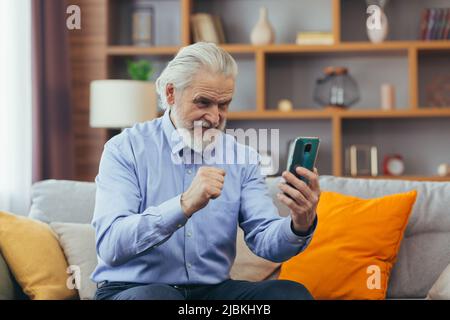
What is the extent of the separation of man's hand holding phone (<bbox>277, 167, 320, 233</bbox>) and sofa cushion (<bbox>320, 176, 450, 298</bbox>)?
84 centimetres

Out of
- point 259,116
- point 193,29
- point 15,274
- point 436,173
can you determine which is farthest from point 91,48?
point 15,274

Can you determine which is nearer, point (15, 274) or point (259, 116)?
point (15, 274)

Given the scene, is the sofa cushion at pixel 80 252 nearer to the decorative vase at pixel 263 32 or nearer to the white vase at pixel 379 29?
the decorative vase at pixel 263 32

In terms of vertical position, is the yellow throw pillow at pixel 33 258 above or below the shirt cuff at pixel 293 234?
below

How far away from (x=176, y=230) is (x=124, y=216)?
0.38 feet

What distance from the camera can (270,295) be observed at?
5.22 ft

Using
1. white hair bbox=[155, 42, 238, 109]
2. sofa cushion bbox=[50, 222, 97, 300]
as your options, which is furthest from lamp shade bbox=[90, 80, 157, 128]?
white hair bbox=[155, 42, 238, 109]

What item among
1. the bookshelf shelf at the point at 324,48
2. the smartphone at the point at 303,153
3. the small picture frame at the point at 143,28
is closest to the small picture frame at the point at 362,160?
the bookshelf shelf at the point at 324,48

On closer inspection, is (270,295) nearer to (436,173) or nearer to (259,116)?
(259,116)

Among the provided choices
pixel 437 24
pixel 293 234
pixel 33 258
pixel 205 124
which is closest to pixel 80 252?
pixel 33 258

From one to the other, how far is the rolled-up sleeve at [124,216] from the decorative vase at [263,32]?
8.36ft

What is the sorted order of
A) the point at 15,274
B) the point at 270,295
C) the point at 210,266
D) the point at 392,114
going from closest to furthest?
1. the point at 270,295
2. the point at 210,266
3. the point at 15,274
4. the point at 392,114

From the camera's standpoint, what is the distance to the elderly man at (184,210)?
1.57 m

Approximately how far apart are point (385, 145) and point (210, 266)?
2756mm
